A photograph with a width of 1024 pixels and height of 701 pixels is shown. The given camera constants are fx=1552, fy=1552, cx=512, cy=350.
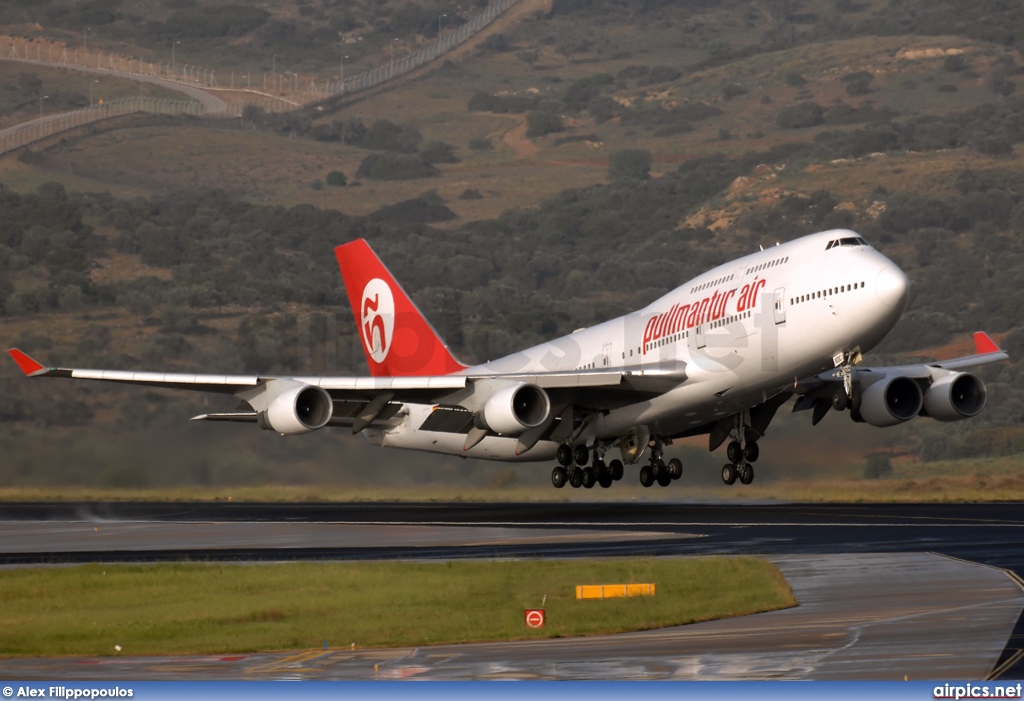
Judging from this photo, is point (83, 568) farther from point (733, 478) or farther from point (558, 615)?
point (733, 478)

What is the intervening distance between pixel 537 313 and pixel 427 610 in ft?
368

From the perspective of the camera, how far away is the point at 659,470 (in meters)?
50.8

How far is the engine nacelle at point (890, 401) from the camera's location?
49312 millimetres

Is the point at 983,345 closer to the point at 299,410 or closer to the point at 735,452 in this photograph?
the point at 735,452

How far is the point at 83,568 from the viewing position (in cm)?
3703

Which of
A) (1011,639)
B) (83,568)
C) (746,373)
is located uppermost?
(746,373)

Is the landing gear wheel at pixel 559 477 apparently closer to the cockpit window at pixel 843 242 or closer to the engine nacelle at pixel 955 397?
the engine nacelle at pixel 955 397

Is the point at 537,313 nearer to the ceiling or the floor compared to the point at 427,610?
nearer to the ceiling

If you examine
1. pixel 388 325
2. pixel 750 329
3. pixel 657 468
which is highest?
pixel 388 325

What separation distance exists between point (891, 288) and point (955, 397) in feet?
37.9

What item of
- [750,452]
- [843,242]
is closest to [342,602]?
[843,242]

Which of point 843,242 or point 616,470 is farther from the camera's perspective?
point 616,470

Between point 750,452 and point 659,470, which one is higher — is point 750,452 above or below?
above

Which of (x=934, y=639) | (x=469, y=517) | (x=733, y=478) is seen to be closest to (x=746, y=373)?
(x=733, y=478)
